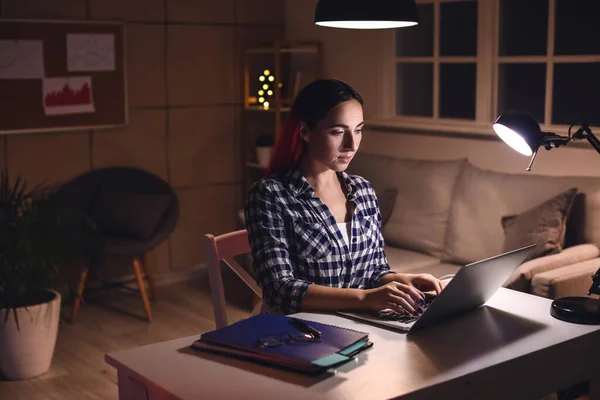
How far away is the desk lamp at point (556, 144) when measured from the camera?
2043 millimetres

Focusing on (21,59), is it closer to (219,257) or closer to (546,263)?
(219,257)

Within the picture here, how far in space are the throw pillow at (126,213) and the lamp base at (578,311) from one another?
3.35 meters

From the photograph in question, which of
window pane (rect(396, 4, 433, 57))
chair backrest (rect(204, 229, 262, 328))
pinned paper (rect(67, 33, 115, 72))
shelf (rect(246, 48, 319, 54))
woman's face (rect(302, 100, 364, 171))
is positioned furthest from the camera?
shelf (rect(246, 48, 319, 54))

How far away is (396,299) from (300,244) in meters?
0.40

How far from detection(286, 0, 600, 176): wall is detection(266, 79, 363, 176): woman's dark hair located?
90.4 inches

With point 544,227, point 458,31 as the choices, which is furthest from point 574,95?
point 544,227

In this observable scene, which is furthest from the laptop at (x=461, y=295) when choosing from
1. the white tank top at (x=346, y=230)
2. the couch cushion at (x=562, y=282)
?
the couch cushion at (x=562, y=282)

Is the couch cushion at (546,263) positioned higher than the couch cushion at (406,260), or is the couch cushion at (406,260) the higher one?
the couch cushion at (546,263)

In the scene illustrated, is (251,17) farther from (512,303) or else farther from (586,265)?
(512,303)

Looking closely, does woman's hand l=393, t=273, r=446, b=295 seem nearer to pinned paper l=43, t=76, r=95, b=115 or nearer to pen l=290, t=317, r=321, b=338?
pen l=290, t=317, r=321, b=338

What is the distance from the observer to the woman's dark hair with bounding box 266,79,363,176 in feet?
7.75

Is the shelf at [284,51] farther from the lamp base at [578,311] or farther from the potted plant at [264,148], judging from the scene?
the lamp base at [578,311]

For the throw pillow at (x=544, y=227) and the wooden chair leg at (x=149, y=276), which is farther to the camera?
the wooden chair leg at (x=149, y=276)

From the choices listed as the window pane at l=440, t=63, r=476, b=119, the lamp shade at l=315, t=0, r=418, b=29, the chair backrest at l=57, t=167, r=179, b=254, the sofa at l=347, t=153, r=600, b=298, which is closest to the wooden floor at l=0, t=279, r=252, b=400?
the chair backrest at l=57, t=167, r=179, b=254
